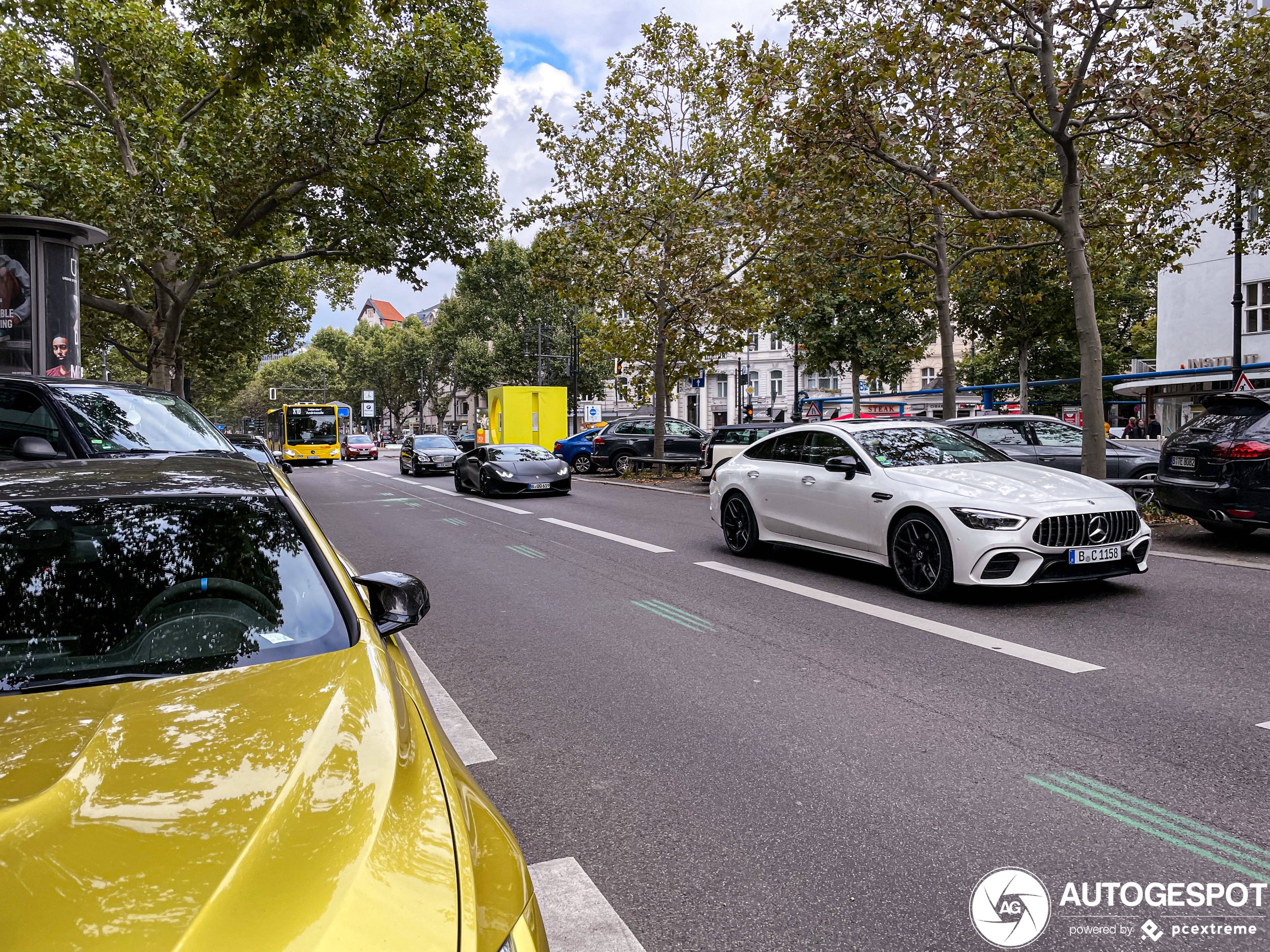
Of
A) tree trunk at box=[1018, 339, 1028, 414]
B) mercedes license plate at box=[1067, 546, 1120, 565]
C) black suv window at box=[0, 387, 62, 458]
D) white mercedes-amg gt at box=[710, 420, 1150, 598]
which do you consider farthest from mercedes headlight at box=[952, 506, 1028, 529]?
tree trunk at box=[1018, 339, 1028, 414]

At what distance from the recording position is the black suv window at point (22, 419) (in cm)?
611

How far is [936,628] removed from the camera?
6.35 meters

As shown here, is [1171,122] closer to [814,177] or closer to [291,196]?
[814,177]

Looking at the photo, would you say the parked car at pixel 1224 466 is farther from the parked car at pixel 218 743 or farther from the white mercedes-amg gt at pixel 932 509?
the parked car at pixel 218 743

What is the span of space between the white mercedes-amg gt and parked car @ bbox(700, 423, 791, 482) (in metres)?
11.5

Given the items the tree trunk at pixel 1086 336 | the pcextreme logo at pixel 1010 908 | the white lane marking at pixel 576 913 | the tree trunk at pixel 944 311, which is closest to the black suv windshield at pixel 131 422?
the white lane marking at pixel 576 913

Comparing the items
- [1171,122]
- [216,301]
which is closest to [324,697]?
[1171,122]

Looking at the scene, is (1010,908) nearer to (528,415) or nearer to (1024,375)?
(528,415)

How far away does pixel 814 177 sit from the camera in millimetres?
14398

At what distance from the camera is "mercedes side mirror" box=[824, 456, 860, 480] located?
822 centimetres

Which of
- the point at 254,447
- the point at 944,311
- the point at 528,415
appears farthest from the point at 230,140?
the point at 528,415

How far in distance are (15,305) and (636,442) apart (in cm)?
1875

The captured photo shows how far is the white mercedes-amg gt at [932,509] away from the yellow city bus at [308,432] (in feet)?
136

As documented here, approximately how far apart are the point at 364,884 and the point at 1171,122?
13436 millimetres
